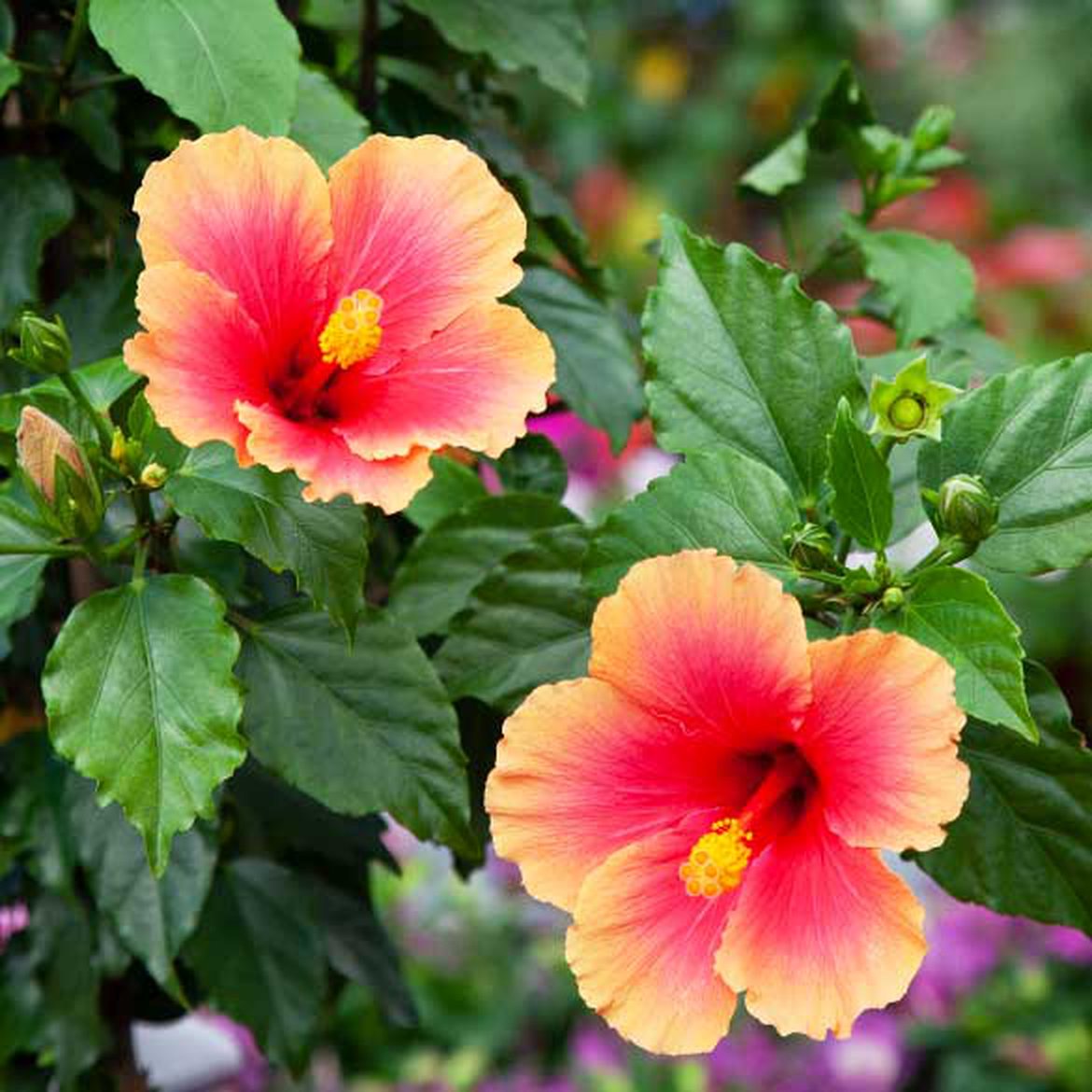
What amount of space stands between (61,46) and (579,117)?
3915 mm

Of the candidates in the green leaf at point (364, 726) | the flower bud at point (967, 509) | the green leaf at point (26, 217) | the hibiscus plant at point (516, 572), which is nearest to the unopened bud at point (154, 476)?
the hibiscus plant at point (516, 572)

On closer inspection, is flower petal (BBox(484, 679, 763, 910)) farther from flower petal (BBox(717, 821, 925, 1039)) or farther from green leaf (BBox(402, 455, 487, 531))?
green leaf (BBox(402, 455, 487, 531))

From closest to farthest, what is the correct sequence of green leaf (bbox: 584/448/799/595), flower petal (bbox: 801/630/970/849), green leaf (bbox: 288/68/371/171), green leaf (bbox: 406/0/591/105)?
flower petal (bbox: 801/630/970/849) → green leaf (bbox: 584/448/799/595) → green leaf (bbox: 288/68/371/171) → green leaf (bbox: 406/0/591/105)

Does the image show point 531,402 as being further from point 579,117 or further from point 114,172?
point 579,117

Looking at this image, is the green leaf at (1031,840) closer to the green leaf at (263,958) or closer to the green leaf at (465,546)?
the green leaf at (465,546)

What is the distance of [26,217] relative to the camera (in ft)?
3.18

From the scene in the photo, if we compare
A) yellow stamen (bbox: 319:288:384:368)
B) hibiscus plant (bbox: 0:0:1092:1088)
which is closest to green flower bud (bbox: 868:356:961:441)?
hibiscus plant (bbox: 0:0:1092:1088)

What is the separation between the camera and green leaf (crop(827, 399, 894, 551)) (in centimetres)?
74

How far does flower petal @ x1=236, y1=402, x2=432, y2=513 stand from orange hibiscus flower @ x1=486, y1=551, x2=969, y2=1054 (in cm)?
9

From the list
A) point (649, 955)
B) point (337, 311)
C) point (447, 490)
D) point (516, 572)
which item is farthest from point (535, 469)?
point (649, 955)

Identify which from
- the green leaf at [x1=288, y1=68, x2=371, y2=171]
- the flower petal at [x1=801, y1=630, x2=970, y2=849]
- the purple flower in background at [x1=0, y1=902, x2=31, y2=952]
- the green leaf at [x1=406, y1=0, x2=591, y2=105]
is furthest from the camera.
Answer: the purple flower in background at [x1=0, y1=902, x2=31, y2=952]

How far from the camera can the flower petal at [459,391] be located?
709 millimetres

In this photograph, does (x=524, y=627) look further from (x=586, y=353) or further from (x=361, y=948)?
(x=361, y=948)

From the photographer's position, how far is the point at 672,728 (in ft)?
2.38
